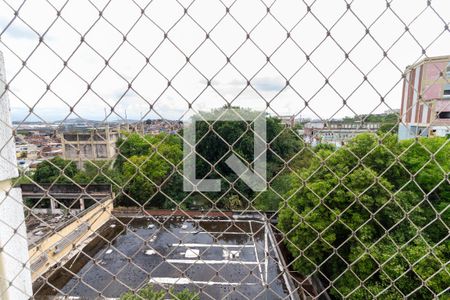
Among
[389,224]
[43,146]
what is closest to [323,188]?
[389,224]

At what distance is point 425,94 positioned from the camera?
929 millimetres

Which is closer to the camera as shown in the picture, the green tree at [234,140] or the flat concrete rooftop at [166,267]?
the green tree at [234,140]

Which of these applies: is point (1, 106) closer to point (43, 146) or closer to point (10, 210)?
point (43, 146)

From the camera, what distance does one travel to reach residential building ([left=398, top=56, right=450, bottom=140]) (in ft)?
2.87

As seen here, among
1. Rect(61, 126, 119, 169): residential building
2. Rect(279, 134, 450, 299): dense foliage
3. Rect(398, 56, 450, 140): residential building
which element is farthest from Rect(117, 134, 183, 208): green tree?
Rect(279, 134, 450, 299): dense foliage

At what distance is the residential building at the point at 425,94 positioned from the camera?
88 cm

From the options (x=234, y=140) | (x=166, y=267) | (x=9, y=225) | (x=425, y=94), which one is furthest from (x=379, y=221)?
(x=166, y=267)

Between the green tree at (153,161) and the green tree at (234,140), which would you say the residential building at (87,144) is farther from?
the green tree at (234,140)

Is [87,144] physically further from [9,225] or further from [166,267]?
[166,267]

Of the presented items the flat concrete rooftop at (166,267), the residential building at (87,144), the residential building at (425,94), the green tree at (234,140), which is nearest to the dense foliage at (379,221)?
the flat concrete rooftop at (166,267)

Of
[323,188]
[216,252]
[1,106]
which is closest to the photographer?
[1,106]

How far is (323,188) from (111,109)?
13.5 ft

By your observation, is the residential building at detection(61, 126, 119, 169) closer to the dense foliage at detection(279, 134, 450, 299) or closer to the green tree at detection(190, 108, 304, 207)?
the green tree at detection(190, 108, 304, 207)

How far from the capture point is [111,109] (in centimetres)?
82
